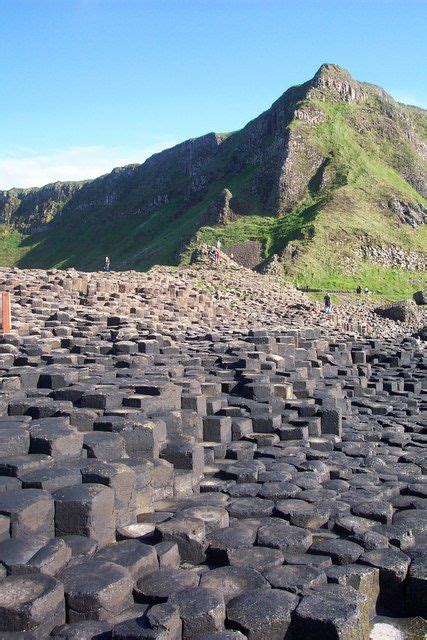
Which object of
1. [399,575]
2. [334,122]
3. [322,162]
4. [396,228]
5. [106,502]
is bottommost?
[399,575]

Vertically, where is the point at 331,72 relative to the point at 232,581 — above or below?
above

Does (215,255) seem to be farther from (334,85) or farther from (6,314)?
(334,85)

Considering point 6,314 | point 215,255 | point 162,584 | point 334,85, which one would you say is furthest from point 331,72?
point 162,584

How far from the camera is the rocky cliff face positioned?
6750cm

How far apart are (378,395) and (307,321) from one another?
1523cm

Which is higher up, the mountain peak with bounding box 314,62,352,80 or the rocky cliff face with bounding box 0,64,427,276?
the mountain peak with bounding box 314,62,352,80

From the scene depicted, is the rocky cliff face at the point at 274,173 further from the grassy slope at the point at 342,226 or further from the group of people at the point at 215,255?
the group of people at the point at 215,255

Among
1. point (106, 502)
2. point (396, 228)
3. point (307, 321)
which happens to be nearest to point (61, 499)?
point (106, 502)

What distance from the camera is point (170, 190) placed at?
109000 millimetres

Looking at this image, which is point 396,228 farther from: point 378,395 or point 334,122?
point 378,395

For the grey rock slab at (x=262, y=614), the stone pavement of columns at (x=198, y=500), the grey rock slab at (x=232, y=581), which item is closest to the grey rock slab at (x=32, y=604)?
the stone pavement of columns at (x=198, y=500)

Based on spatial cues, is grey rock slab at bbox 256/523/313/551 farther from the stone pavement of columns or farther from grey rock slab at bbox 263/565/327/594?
grey rock slab at bbox 263/565/327/594

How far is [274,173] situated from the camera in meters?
70.7

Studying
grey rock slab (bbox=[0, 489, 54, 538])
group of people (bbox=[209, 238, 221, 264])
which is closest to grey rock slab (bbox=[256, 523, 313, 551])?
grey rock slab (bbox=[0, 489, 54, 538])
